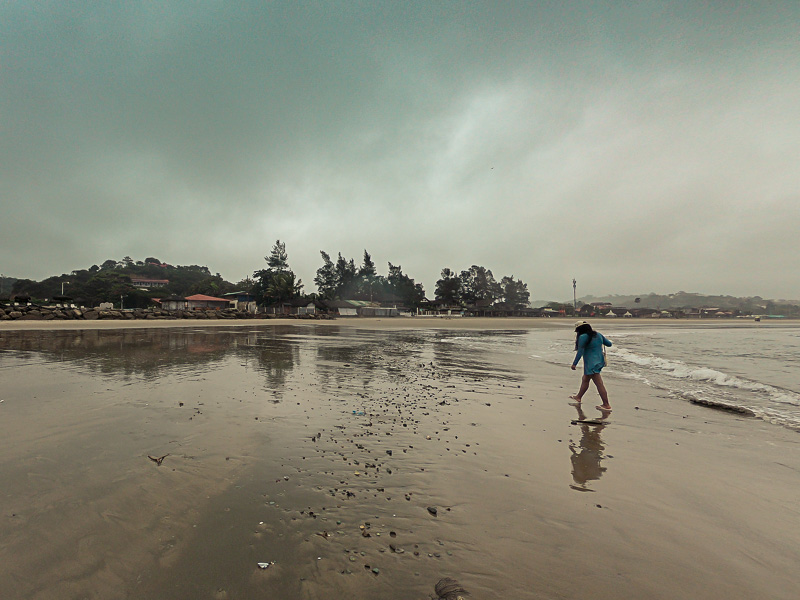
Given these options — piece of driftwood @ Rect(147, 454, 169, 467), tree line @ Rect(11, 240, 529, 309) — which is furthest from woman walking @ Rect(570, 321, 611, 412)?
tree line @ Rect(11, 240, 529, 309)

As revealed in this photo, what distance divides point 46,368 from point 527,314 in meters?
126

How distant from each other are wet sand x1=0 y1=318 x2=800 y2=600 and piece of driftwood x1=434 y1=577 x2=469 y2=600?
78mm

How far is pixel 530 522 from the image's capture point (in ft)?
11.2

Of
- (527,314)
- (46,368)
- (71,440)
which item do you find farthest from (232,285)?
(71,440)

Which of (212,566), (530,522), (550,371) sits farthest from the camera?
(550,371)

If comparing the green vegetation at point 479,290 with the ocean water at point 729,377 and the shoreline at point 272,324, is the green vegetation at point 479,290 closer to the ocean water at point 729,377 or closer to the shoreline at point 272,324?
the shoreline at point 272,324

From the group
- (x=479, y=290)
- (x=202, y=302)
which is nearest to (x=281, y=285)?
(x=202, y=302)

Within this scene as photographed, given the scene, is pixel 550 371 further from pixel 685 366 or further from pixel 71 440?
pixel 71 440

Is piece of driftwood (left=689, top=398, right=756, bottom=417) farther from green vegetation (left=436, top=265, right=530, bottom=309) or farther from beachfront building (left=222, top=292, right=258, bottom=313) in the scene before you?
green vegetation (left=436, top=265, right=530, bottom=309)

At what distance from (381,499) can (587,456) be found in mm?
A: 3340

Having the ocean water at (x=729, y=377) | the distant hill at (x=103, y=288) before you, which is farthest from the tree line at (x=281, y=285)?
the ocean water at (x=729, y=377)

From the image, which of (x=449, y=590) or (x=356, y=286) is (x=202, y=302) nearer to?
(x=356, y=286)

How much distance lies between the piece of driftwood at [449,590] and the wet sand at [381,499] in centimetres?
8

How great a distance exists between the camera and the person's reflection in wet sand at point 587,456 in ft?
14.7
